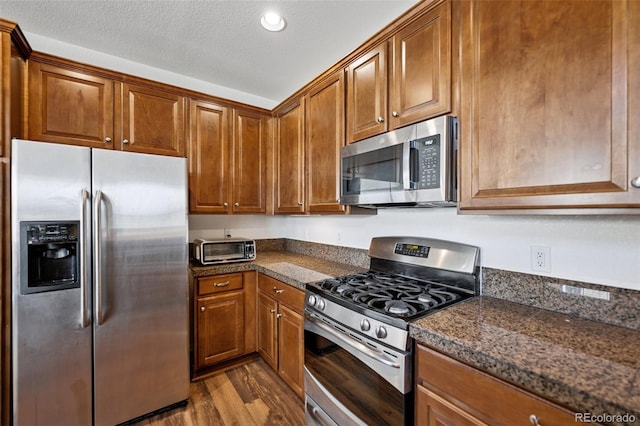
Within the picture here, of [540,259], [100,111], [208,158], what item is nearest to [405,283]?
[540,259]

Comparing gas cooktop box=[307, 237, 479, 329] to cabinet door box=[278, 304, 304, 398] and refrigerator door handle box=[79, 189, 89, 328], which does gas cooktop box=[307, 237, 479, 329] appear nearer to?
cabinet door box=[278, 304, 304, 398]

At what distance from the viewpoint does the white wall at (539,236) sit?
3.60 ft

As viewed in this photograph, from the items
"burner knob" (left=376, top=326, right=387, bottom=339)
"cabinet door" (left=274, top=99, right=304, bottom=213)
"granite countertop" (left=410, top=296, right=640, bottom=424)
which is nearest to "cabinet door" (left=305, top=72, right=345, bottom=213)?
"cabinet door" (left=274, top=99, right=304, bottom=213)

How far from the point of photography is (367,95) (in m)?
1.76

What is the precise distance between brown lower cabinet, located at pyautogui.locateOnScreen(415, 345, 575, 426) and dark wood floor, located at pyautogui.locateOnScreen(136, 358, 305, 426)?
112 centimetres

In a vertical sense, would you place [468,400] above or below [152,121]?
below

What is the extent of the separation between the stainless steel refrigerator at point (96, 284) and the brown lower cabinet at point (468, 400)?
1.64 metres

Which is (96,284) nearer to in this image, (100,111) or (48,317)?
(48,317)

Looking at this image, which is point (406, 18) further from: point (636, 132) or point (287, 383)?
point (287, 383)

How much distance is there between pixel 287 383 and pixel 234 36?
2.59 metres

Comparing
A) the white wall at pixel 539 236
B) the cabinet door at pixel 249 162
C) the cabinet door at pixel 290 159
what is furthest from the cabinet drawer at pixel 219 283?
the white wall at pixel 539 236

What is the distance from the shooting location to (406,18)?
4.96ft

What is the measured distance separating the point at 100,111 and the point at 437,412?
8.91 feet

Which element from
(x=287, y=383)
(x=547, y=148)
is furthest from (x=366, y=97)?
(x=287, y=383)
